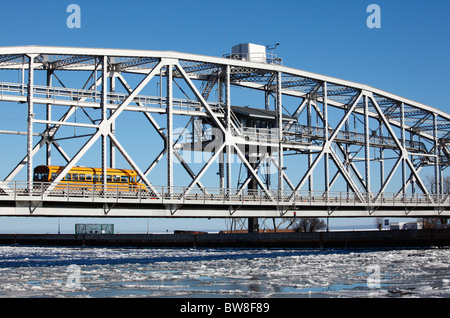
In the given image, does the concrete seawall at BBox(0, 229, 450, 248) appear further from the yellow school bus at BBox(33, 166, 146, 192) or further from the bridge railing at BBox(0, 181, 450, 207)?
the yellow school bus at BBox(33, 166, 146, 192)

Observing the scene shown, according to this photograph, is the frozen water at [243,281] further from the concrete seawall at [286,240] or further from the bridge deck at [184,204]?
the concrete seawall at [286,240]

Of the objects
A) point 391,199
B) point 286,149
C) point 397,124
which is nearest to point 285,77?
point 286,149

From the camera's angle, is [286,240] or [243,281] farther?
[286,240]

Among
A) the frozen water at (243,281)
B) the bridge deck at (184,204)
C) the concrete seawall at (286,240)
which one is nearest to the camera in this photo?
the frozen water at (243,281)

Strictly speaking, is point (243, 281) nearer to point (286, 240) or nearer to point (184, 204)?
point (184, 204)

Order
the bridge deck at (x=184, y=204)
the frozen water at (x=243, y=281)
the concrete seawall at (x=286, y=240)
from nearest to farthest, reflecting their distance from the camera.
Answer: the frozen water at (x=243, y=281) < the bridge deck at (x=184, y=204) < the concrete seawall at (x=286, y=240)

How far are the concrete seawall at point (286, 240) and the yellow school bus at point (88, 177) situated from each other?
2897 cm

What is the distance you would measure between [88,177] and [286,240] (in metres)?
33.6

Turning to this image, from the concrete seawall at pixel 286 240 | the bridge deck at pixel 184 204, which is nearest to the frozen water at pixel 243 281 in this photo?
the bridge deck at pixel 184 204

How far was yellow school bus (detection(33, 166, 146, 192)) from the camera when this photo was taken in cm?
4359

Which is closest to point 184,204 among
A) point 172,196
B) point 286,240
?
point 172,196

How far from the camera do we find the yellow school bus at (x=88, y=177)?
143 ft

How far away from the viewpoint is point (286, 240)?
239 ft
